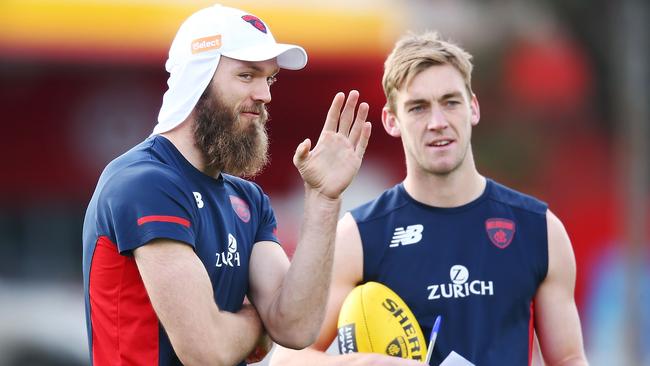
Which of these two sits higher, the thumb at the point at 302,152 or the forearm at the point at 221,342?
the thumb at the point at 302,152

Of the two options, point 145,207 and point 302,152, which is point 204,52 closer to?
point 302,152

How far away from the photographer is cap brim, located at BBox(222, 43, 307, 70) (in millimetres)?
4760

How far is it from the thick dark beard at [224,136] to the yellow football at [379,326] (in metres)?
0.87

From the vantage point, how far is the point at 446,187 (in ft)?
18.5

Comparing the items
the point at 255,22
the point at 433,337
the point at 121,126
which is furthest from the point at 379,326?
the point at 121,126

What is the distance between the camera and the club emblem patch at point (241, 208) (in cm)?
492

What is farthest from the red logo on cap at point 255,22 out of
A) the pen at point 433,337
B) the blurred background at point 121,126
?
the blurred background at point 121,126

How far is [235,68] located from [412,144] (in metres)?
1.11

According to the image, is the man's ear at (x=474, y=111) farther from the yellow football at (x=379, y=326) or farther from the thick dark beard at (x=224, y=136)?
the thick dark beard at (x=224, y=136)

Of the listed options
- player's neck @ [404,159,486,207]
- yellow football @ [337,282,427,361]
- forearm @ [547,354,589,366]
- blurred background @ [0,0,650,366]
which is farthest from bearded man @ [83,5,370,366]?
blurred background @ [0,0,650,366]

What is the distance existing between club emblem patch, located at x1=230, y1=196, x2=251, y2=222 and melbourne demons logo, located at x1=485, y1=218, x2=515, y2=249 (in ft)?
Result: 3.97

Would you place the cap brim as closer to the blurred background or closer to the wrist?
the wrist

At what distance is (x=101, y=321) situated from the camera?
452cm

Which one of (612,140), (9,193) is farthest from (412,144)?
(612,140)
